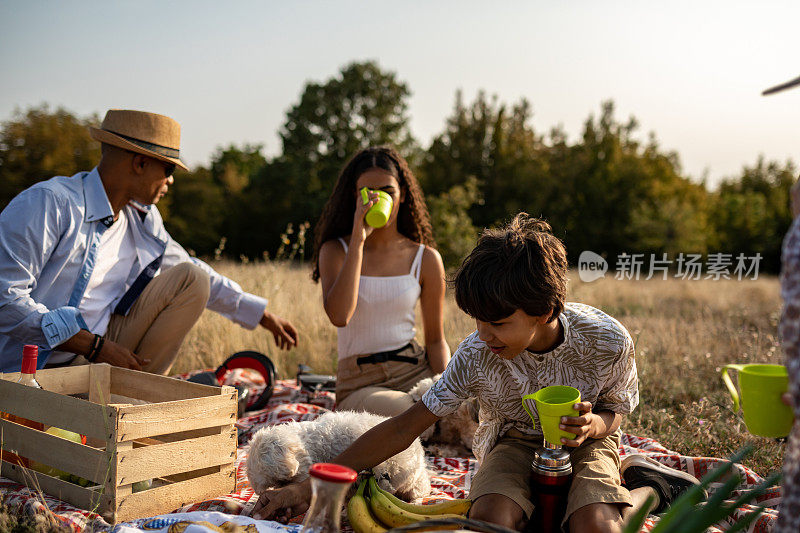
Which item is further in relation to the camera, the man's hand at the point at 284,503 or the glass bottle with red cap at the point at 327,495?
the man's hand at the point at 284,503

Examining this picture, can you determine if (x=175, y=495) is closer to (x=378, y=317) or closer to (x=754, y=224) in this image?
(x=378, y=317)

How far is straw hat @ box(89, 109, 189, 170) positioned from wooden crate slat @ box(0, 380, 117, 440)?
1721 mm

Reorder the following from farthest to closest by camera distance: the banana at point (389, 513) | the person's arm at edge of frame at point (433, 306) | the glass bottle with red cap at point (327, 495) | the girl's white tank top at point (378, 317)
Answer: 1. the person's arm at edge of frame at point (433, 306)
2. the girl's white tank top at point (378, 317)
3. the banana at point (389, 513)
4. the glass bottle with red cap at point (327, 495)

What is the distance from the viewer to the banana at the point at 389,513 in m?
2.42

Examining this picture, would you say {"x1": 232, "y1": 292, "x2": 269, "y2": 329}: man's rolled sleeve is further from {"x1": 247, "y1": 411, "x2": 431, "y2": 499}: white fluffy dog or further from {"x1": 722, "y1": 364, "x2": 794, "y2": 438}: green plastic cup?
{"x1": 722, "y1": 364, "x2": 794, "y2": 438}: green plastic cup

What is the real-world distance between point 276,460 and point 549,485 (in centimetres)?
116

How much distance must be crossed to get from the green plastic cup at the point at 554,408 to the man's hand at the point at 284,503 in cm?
101

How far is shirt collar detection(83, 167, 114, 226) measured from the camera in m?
4.04

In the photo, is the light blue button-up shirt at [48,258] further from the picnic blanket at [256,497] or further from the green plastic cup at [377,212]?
the green plastic cup at [377,212]

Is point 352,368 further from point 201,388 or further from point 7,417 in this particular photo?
point 7,417

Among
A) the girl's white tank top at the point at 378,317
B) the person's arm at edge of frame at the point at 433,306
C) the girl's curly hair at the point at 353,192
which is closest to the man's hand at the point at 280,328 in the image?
the girl's curly hair at the point at 353,192

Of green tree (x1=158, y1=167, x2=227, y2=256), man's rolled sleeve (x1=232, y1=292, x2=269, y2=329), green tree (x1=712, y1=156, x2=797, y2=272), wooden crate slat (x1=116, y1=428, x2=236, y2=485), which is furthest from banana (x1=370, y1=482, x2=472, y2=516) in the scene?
green tree (x1=712, y1=156, x2=797, y2=272)

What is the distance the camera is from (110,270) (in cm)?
432

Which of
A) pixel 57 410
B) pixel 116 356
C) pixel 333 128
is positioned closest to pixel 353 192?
pixel 116 356
